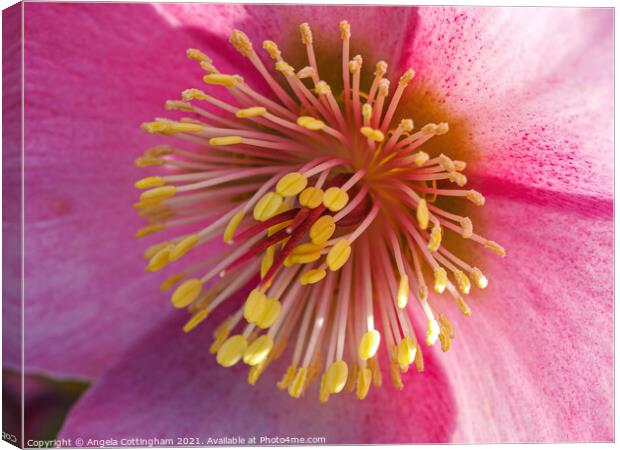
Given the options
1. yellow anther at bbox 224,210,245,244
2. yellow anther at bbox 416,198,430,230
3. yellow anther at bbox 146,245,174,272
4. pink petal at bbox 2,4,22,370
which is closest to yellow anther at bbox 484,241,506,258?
yellow anther at bbox 416,198,430,230

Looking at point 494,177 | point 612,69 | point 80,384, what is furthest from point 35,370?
point 612,69

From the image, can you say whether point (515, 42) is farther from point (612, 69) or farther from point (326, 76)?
point (326, 76)

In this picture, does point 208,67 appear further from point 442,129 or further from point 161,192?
point 442,129

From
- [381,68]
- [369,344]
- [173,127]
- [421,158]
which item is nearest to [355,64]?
[381,68]

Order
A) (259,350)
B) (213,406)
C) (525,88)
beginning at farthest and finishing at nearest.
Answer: (213,406), (259,350), (525,88)

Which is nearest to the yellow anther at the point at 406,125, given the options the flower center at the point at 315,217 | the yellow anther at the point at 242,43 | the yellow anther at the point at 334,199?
the flower center at the point at 315,217

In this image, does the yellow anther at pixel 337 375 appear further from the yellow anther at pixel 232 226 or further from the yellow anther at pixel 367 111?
the yellow anther at pixel 367 111
